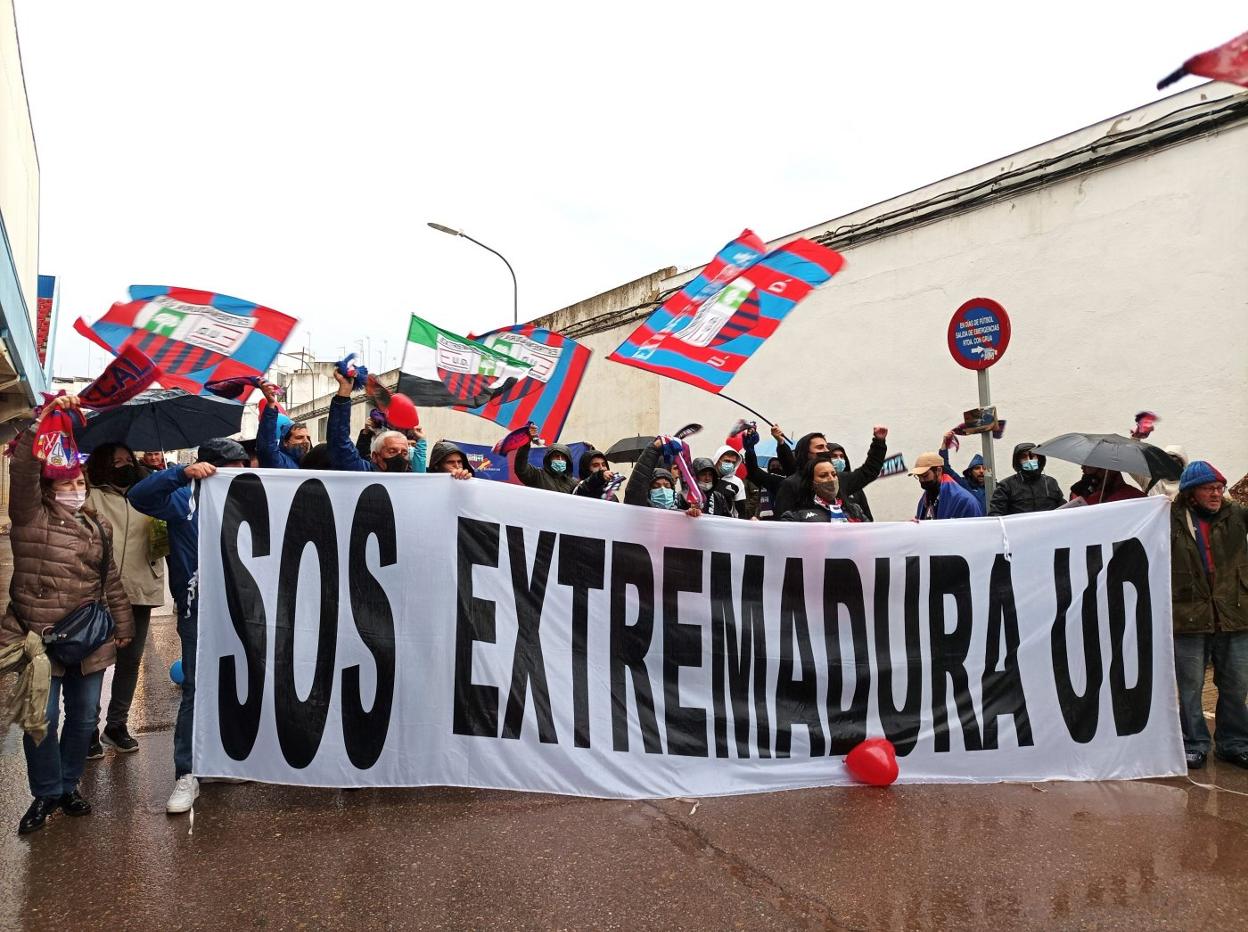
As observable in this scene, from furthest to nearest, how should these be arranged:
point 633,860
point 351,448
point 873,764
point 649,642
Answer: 1. point 351,448
2. point 649,642
3. point 873,764
4. point 633,860

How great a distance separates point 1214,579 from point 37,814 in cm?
563

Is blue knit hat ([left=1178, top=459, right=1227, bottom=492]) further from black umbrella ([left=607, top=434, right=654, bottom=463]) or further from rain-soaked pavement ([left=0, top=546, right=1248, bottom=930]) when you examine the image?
black umbrella ([left=607, top=434, right=654, bottom=463])

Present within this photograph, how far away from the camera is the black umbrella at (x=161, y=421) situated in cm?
446

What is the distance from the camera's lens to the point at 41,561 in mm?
3764

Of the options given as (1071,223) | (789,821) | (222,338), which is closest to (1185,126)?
(1071,223)

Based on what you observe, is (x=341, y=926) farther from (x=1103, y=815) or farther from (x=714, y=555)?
(x=1103, y=815)

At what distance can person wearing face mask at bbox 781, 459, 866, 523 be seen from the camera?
→ 4.98 m

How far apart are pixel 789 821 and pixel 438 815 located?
4.80ft

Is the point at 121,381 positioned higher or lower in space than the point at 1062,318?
lower

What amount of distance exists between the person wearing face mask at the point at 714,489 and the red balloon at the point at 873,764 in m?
2.56

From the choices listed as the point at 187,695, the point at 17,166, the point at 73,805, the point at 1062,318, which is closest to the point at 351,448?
the point at 187,695

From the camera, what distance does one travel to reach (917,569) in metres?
4.64

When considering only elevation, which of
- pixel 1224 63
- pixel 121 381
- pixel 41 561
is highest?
pixel 1224 63

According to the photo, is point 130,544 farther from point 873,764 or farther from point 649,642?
point 873,764
